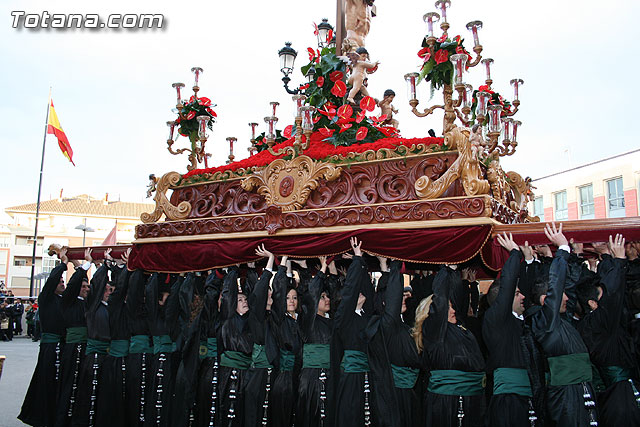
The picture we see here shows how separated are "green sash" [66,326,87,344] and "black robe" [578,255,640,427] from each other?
19.7 feet

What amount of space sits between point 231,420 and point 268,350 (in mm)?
893

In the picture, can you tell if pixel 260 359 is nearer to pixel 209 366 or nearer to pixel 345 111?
pixel 209 366

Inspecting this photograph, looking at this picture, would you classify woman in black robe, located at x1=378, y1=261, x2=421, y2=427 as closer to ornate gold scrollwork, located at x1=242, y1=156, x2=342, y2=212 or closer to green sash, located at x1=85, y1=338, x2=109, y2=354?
ornate gold scrollwork, located at x1=242, y1=156, x2=342, y2=212

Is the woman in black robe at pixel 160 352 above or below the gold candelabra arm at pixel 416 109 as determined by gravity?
below

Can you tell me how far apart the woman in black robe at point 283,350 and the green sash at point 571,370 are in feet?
8.74

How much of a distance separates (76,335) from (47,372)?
22.4 inches

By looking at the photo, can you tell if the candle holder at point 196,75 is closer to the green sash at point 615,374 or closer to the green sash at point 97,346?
the green sash at point 97,346

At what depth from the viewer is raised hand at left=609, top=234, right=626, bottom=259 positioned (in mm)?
4438

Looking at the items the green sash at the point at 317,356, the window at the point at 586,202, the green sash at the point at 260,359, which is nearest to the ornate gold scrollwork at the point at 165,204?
the green sash at the point at 260,359

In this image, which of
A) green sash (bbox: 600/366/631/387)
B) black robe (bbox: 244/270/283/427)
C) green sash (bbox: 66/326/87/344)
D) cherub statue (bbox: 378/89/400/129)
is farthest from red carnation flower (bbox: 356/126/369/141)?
green sash (bbox: 66/326/87/344)

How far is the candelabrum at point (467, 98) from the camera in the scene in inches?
214

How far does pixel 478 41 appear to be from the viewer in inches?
241

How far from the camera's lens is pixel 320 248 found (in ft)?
18.1

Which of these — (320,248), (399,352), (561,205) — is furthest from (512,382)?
(561,205)
